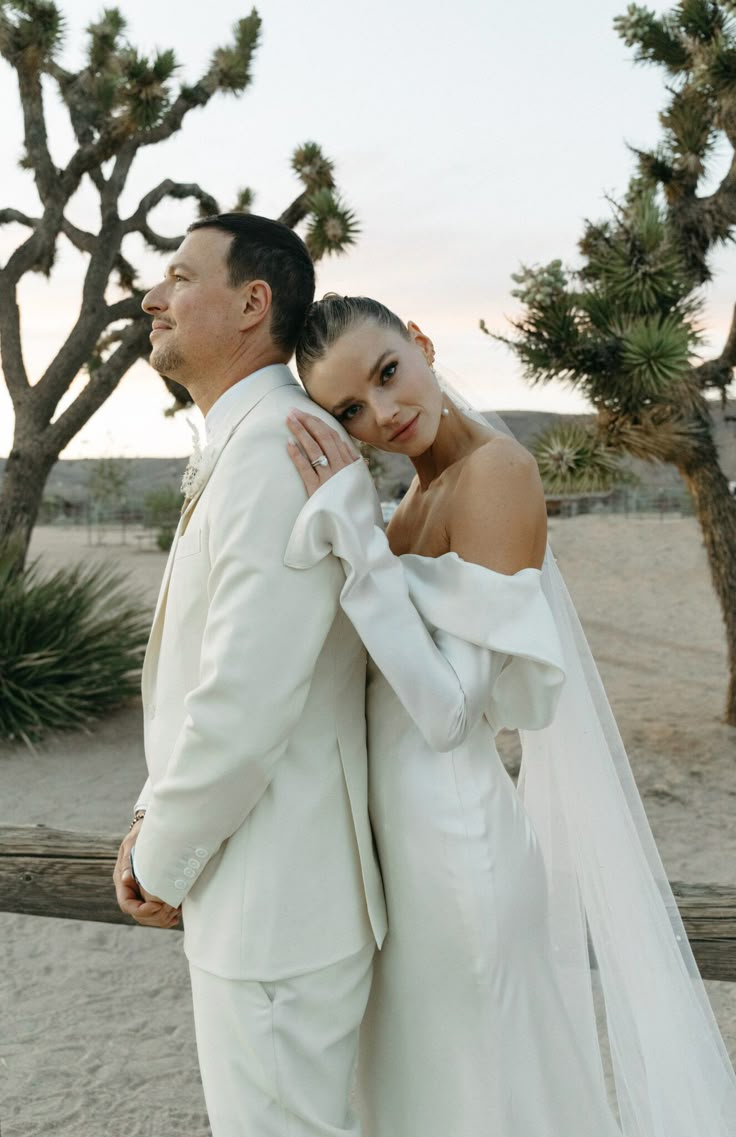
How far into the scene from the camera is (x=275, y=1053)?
1.56m

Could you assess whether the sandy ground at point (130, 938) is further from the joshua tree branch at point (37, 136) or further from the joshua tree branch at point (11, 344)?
the joshua tree branch at point (37, 136)

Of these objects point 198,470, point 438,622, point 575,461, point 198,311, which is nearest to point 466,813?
point 438,622

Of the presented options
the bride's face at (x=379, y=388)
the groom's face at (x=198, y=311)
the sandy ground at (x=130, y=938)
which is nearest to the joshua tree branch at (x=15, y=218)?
the sandy ground at (x=130, y=938)

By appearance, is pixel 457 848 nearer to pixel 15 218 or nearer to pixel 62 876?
pixel 62 876

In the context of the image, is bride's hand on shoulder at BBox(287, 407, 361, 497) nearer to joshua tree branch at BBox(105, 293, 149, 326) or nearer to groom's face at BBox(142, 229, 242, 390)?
groom's face at BBox(142, 229, 242, 390)

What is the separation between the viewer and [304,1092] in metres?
1.58

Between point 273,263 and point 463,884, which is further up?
point 273,263

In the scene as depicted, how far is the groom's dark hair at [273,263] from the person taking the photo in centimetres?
182

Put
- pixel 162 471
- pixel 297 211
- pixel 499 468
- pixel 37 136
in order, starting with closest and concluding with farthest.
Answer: pixel 499 468, pixel 37 136, pixel 297 211, pixel 162 471

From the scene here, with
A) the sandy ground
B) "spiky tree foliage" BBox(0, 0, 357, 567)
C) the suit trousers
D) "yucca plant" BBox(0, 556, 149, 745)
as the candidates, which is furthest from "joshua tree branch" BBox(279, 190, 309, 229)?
the suit trousers

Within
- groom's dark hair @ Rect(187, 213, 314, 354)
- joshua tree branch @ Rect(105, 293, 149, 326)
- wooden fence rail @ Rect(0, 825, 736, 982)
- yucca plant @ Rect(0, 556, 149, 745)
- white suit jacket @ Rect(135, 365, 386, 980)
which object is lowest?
yucca plant @ Rect(0, 556, 149, 745)

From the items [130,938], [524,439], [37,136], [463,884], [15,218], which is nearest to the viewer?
[463,884]

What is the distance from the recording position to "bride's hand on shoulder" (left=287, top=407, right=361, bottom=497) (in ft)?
5.25

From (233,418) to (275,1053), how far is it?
0.98m
